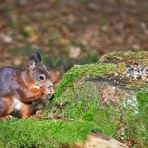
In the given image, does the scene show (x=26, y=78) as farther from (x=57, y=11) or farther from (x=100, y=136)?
(x=57, y=11)

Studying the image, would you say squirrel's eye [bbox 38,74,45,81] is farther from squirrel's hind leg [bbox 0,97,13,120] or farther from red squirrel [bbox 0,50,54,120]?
squirrel's hind leg [bbox 0,97,13,120]

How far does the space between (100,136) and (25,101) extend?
1449 mm

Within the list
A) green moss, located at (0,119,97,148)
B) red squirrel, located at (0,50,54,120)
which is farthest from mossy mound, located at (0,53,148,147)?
red squirrel, located at (0,50,54,120)

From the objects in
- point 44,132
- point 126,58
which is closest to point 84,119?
point 44,132

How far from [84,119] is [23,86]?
1033mm

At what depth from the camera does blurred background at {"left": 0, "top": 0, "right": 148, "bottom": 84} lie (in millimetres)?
12398

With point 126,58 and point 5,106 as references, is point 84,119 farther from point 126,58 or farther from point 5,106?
point 126,58

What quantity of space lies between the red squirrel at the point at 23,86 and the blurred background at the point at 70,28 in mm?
5125

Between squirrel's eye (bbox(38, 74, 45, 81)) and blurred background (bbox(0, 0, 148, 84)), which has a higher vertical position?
blurred background (bbox(0, 0, 148, 84))

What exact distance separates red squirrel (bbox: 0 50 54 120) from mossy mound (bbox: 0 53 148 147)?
0.48 metres

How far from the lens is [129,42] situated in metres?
13.4

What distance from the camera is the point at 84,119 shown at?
529 centimetres

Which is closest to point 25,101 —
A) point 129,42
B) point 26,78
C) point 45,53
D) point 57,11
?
point 26,78

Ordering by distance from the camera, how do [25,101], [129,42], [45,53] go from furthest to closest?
[129,42], [45,53], [25,101]
